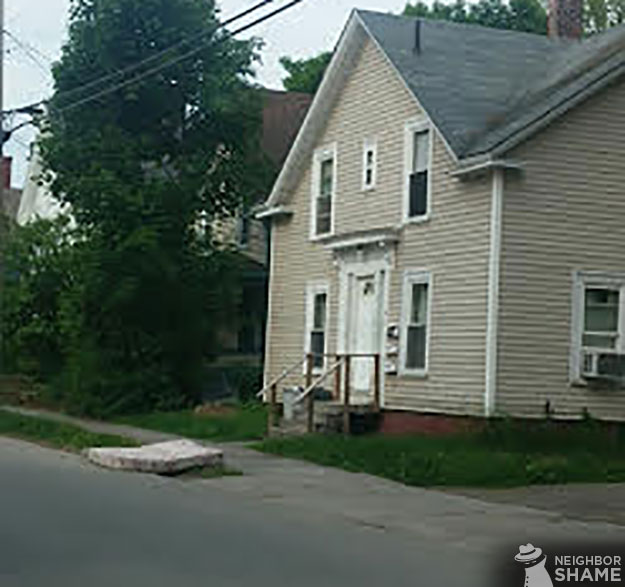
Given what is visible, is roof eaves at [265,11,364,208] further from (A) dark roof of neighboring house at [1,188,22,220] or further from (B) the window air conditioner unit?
(A) dark roof of neighboring house at [1,188,22,220]

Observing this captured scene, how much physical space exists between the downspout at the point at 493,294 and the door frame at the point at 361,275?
10.8ft

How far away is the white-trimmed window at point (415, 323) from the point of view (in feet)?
79.7

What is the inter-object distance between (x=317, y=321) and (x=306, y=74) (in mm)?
25549

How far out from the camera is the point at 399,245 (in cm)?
2520

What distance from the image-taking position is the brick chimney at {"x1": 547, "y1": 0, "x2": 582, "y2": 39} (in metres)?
30.5

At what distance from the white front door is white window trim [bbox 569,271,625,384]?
4.12 metres

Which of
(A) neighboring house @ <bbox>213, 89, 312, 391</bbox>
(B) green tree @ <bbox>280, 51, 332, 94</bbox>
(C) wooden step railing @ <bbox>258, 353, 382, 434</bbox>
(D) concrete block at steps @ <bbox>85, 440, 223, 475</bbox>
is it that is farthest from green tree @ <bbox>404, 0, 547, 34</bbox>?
(D) concrete block at steps @ <bbox>85, 440, 223, 475</bbox>

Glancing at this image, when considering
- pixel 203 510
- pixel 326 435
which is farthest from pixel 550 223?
pixel 203 510

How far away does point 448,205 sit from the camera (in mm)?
23844

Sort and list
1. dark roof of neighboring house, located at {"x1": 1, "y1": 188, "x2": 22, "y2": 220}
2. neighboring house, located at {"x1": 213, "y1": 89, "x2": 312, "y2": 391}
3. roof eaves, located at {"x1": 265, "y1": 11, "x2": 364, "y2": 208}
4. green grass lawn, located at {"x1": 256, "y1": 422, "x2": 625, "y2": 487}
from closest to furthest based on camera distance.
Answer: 1. green grass lawn, located at {"x1": 256, "y1": 422, "x2": 625, "y2": 487}
2. roof eaves, located at {"x1": 265, "y1": 11, "x2": 364, "y2": 208}
3. neighboring house, located at {"x1": 213, "y1": 89, "x2": 312, "y2": 391}
4. dark roof of neighboring house, located at {"x1": 1, "y1": 188, "x2": 22, "y2": 220}

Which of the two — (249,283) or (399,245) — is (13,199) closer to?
(249,283)

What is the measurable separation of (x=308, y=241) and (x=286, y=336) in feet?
7.12

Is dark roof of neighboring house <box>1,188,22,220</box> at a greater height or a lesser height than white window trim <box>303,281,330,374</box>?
greater

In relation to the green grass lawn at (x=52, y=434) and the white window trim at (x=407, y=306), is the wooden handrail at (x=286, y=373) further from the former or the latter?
the green grass lawn at (x=52, y=434)
